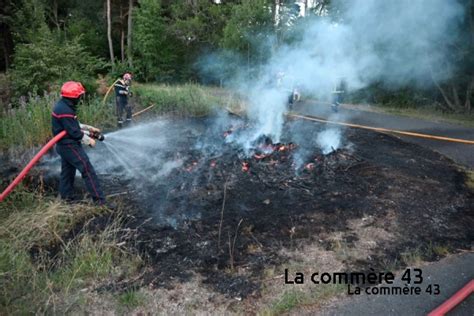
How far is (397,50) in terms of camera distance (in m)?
11.3

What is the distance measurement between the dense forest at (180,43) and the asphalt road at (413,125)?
8.34ft

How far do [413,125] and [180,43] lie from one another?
52.1 ft

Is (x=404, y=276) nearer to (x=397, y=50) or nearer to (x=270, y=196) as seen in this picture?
(x=270, y=196)

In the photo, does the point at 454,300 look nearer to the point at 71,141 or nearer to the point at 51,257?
the point at 51,257

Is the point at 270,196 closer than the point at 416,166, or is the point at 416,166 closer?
the point at 270,196

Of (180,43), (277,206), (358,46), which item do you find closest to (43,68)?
(358,46)

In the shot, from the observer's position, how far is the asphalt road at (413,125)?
7670 millimetres

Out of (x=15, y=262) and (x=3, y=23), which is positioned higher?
(x=3, y=23)

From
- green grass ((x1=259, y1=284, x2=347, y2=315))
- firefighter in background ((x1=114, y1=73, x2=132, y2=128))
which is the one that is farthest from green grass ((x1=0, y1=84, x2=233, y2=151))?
green grass ((x1=259, y1=284, x2=347, y2=315))

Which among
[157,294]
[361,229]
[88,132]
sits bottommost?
[157,294]

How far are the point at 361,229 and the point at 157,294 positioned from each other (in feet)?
8.33

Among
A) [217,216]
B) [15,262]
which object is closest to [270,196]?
[217,216]

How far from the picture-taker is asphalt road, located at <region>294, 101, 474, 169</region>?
7.67m

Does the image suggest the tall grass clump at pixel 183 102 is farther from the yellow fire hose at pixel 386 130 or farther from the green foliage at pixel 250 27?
the green foliage at pixel 250 27
